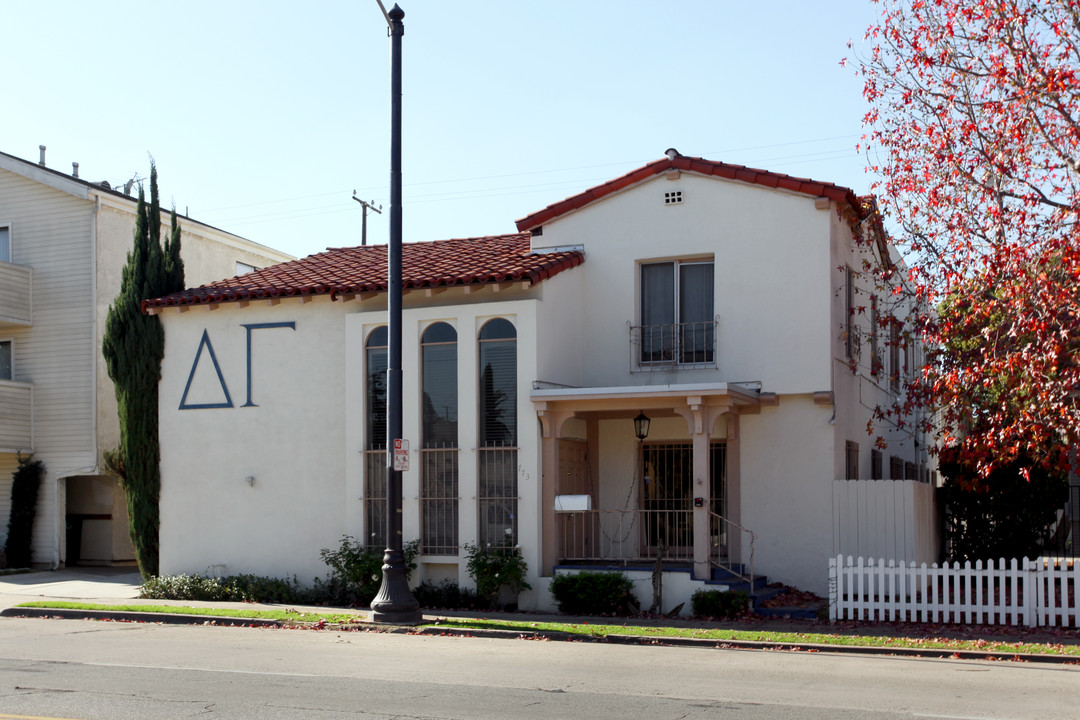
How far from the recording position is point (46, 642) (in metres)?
13.5

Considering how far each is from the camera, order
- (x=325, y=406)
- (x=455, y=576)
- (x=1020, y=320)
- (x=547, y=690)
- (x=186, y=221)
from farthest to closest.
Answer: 1. (x=186, y=221)
2. (x=325, y=406)
3. (x=455, y=576)
4. (x=1020, y=320)
5. (x=547, y=690)

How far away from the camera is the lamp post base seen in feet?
49.4

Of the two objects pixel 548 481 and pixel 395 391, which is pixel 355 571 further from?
pixel 395 391

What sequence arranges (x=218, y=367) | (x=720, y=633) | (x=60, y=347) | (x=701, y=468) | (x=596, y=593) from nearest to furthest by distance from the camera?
1. (x=720, y=633)
2. (x=596, y=593)
3. (x=701, y=468)
4. (x=218, y=367)
5. (x=60, y=347)

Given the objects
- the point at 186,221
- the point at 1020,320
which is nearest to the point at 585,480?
the point at 1020,320

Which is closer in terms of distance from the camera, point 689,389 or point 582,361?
point 689,389

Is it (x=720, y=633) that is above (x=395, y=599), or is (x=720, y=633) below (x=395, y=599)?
below

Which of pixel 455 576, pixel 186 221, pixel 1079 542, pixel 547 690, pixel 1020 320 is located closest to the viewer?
pixel 547 690

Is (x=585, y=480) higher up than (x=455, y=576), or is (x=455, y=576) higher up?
(x=585, y=480)

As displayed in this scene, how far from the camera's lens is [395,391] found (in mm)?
15188

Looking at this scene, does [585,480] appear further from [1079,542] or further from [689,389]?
[1079,542]

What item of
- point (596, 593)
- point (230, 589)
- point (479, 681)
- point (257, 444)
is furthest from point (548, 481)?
point (479, 681)

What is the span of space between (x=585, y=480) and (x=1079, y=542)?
1554 centimetres

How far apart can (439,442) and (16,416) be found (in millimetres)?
11450
